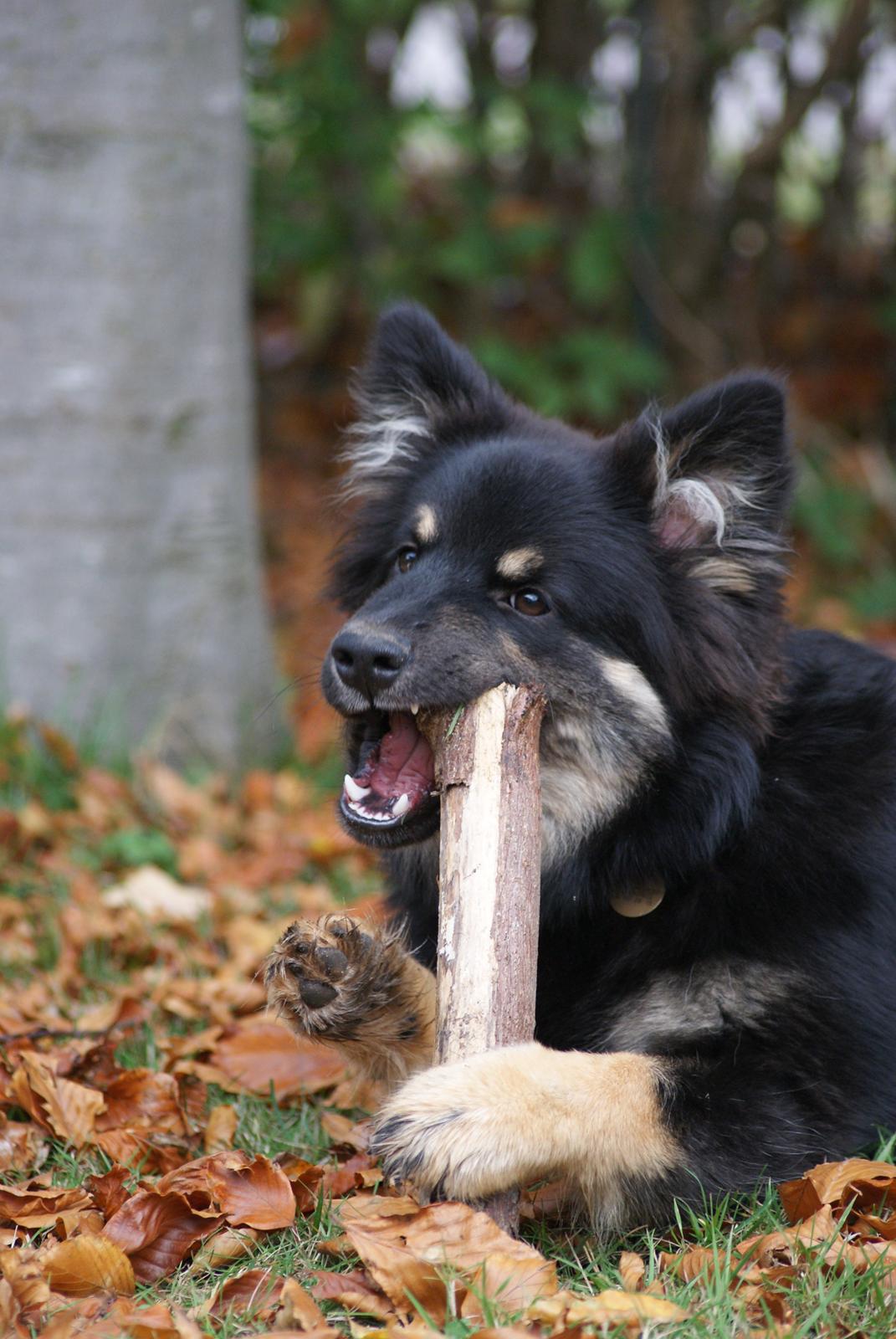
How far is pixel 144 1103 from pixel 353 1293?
1044 millimetres

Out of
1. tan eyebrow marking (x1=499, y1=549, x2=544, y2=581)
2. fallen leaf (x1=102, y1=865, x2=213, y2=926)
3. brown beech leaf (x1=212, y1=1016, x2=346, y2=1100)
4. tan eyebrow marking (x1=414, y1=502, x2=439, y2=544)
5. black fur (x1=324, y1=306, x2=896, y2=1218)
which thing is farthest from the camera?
fallen leaf (x1=102, y1=865, x2=213, y2=926)

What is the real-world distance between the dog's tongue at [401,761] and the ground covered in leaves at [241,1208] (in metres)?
0.78

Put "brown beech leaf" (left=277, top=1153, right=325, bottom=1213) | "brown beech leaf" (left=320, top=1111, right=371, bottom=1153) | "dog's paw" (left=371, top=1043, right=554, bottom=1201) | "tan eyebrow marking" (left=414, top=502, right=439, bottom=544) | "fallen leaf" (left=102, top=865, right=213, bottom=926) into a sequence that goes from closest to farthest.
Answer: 1. "dog's paw" (left=371, top=1043, right=554, bottom=1201)
2. "brown beech leaf" (left=277, top=1153, right=325, bottom=1213)
3. "brown beech leaf" (left=320, top=1111, right=371, bottom=1153)
4. "tan eyebrow marking" (left=414, top=502, right=439, bottom=544)
5. "fallen leaf" (left=102, top=865, right=213, bottom=926)

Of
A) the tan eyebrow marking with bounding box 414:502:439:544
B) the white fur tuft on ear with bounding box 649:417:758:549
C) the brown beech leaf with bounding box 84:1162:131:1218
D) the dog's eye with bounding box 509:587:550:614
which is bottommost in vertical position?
the brown beech leaf with bounding box 84:1162:131:1218

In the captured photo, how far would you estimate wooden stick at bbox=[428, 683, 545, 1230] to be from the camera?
2.56 m

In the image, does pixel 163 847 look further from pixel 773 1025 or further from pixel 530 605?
pixel 773 1025

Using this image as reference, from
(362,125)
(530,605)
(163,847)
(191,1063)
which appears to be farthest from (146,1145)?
(362,125)

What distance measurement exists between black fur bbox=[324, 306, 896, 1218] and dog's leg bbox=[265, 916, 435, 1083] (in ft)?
0.86

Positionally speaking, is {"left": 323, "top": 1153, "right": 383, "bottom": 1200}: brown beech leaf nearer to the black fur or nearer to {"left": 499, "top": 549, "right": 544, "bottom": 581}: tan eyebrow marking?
the black fur

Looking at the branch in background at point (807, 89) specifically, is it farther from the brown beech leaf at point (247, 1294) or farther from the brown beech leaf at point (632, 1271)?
the brown beech leaf at point (247, 1294)

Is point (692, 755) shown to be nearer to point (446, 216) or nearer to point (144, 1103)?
point (144, 1103)

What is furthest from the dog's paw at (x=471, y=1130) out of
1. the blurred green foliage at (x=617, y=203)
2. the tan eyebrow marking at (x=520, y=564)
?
the blurred green foliage at (x=617, y=203)

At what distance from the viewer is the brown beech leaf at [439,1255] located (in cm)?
227

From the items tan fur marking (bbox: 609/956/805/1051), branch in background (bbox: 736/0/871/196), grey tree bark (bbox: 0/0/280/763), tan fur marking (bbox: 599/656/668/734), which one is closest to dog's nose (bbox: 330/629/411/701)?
tan fur marking (bbox: 599/656/668/734)
